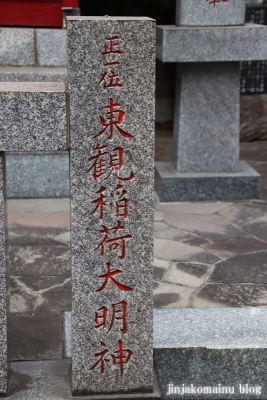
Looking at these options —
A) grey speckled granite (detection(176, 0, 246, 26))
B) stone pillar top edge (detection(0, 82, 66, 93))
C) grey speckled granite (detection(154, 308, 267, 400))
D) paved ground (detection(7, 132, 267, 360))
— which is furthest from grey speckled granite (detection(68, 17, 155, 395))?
grey speckled granite (detection(176, 0, 246, 26))

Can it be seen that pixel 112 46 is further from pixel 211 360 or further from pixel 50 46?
pixel 50 46

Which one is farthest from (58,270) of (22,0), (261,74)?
(261,74)

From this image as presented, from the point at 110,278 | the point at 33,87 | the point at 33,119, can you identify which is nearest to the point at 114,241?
the point at 110,278

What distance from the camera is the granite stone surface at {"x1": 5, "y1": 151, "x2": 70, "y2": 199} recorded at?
6.80 m

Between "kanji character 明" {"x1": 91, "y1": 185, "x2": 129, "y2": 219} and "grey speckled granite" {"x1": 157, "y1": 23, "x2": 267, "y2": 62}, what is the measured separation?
3.44 meters

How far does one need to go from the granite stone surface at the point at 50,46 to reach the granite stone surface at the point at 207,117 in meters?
1.21

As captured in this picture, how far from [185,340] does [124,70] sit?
152 cm

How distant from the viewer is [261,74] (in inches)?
397

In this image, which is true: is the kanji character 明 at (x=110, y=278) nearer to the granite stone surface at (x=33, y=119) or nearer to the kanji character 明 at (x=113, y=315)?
the kanji character 明 at (x=113, y=315)

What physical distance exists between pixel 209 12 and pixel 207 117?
3.31ft

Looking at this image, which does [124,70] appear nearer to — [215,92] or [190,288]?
[190,288]

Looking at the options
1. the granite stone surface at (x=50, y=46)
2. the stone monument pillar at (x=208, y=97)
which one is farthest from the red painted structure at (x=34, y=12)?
the stone monument pillar at (x=208, y=97)

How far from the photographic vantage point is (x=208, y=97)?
22.3 ft

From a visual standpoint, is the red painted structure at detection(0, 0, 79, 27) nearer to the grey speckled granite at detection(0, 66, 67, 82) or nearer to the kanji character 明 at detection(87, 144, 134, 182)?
the grey speckled granite at detection(0, 66, 67, 82)
